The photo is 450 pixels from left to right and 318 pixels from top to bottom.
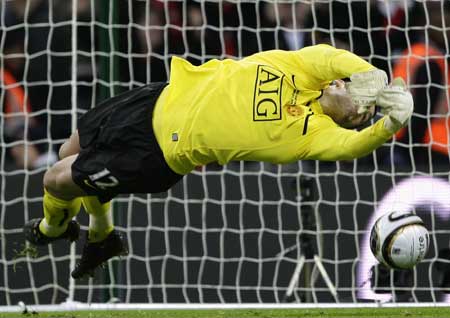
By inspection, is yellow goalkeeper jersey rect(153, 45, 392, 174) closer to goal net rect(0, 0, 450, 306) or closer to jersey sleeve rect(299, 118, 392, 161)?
jersey sleeve rect(299, 118, 392, 161)

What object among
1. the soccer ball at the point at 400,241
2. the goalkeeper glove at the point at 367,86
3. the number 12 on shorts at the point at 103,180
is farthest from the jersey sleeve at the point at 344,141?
the number 12 on shorts at the point at 103,180

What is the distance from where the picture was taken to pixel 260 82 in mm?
5121

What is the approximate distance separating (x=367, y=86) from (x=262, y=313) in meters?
1.93

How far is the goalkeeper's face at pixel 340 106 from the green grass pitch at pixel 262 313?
48.6 inches

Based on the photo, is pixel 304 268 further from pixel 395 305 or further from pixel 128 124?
pixel 128 124

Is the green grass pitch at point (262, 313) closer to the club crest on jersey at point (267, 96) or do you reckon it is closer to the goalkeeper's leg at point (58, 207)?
the goalkeeper's leg at point (58, 207)

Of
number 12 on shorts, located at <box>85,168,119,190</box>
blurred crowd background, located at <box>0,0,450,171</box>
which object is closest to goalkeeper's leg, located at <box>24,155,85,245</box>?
number 12 on shorts, located at <box>85,168,119,190</box>

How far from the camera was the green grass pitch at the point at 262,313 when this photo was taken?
239 inches

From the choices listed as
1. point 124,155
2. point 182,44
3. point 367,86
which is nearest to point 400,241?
point 367,86

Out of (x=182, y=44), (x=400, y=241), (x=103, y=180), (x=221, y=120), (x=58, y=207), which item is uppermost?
(x=182, y=44)

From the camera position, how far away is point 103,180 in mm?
5266

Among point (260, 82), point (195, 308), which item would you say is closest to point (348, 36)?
point (195, 308)

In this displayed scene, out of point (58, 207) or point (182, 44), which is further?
point (182, 44)

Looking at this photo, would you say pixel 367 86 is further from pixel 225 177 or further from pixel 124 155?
pixel 225 177
